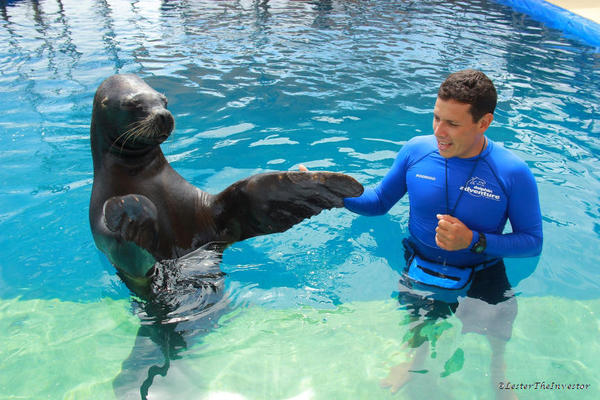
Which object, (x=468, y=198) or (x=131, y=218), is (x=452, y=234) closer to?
(x=468, y=198)

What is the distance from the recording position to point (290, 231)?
416 cm

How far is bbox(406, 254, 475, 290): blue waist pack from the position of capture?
2896mm

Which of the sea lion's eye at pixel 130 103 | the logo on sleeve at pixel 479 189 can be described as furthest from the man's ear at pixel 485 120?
the sea lion's eye at pixel 130 103

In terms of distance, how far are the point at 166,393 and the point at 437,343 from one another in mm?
1675

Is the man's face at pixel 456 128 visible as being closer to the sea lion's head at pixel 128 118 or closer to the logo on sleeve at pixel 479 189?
the logo on sleeve at pixel 479 189

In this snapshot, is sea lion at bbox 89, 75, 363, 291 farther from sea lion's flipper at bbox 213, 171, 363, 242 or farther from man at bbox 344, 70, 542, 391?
man at bbox 344, 70, 542, 391

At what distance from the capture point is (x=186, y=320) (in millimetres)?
3059

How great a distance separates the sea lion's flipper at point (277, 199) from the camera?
2826 millimetres

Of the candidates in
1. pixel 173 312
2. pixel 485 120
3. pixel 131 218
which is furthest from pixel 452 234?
pixel 173 312

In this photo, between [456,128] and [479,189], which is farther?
[479,189]

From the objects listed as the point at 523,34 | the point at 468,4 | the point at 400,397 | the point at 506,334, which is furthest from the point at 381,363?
the point at 468,4

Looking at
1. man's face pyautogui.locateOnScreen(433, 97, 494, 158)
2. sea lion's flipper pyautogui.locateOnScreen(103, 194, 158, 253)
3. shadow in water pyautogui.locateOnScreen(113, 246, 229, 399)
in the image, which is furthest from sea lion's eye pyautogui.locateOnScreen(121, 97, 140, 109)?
man's face pyautogui.locateOnScreen(433, 97, 494, 158)

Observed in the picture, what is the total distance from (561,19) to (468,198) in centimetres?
1199

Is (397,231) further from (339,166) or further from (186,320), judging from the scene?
(186,320)
